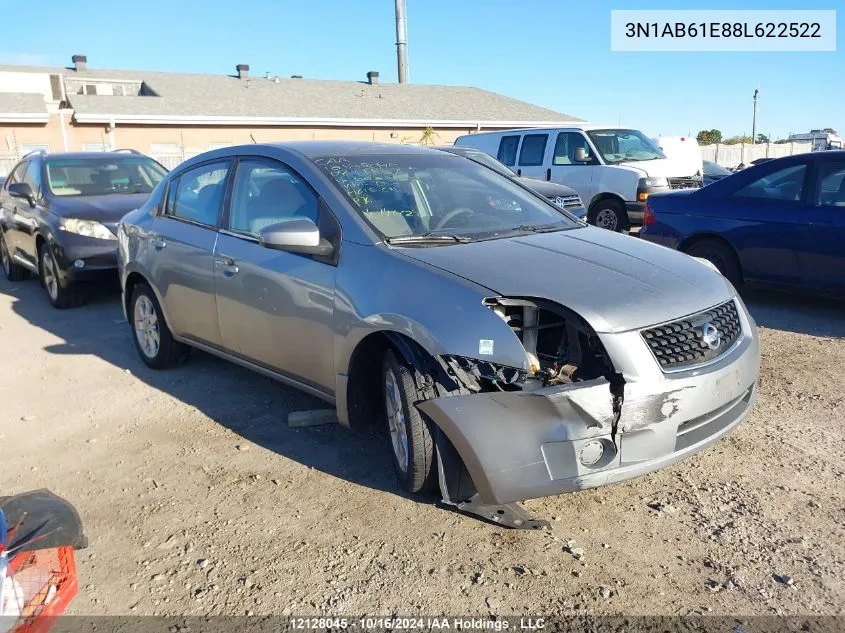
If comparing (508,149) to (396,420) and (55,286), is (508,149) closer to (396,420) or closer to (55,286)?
(55,286)

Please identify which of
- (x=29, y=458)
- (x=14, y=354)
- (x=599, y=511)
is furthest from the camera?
(x=14, y=354)

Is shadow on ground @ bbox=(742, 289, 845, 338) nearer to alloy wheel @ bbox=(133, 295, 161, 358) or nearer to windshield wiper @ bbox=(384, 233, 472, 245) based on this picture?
windshield wiper @ bbox=(384, 233, 472, 245)

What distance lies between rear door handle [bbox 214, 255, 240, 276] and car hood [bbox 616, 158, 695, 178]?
8809 mm

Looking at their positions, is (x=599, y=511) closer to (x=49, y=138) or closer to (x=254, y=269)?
(x=254, y=269)

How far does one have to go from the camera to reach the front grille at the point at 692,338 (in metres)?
3.09

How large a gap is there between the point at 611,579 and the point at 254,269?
105 inches

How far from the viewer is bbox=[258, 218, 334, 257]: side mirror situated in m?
3.81

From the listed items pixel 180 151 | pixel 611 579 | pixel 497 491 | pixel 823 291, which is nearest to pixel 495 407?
pixel 497 491

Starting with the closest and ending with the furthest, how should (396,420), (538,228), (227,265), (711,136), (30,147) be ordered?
(396,420), (538,228), (227,265), (30,147), (711,136)

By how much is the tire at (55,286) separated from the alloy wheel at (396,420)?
5.80 m

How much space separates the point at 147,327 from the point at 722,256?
5533mm

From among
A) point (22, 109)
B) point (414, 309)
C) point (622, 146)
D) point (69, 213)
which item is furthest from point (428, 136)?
point (414, 309)

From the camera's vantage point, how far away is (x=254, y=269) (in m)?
4.34

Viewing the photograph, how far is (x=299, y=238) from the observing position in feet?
12.5
